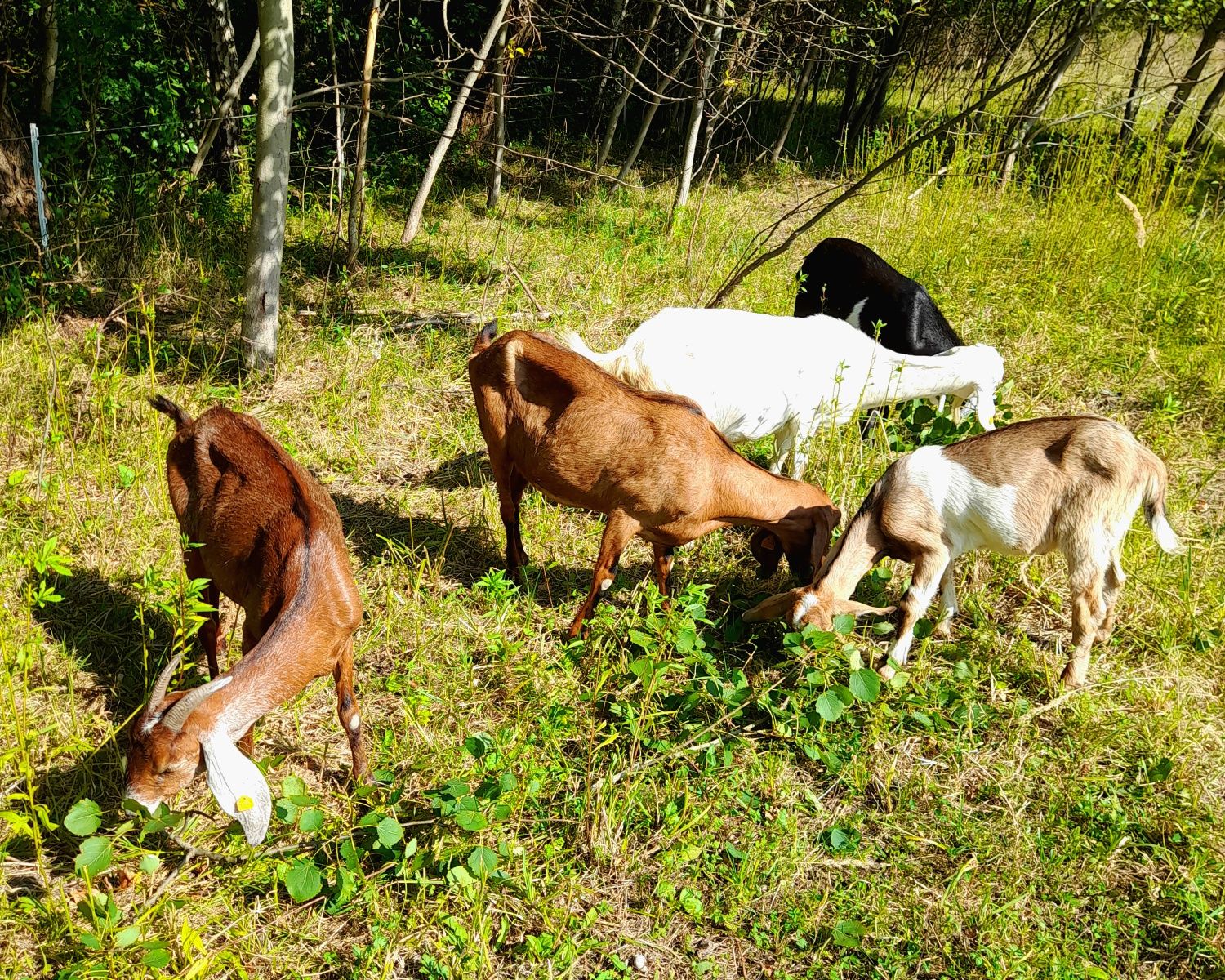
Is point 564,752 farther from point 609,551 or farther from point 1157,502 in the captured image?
point 1157,502

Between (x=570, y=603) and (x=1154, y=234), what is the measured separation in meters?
6.02

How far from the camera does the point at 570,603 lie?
4297 millimetres

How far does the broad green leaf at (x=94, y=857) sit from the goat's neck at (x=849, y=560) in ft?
8.65

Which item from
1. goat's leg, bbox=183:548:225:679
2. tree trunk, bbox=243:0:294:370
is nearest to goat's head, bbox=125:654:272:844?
goat's leg, bbox=183:548:225:679

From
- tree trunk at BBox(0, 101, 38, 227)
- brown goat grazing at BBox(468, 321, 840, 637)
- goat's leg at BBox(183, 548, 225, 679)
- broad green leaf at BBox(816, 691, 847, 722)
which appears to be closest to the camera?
broad green leaf at BBox(816, 691, 847, 722)

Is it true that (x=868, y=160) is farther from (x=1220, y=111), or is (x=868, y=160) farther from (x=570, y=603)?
(x=1220, y=111)

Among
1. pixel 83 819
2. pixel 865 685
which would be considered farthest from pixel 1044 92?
pixel 83 819

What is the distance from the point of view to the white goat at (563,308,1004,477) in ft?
15.7

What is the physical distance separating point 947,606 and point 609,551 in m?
1.57

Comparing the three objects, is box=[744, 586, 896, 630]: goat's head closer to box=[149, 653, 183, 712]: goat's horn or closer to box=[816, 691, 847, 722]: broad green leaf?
box=[816, 691, 847, 722]: broad green leaf

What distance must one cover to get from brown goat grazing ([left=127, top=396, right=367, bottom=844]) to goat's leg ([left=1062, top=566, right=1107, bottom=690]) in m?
2.91

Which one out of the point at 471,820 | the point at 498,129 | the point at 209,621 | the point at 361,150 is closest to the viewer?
the point at 471,820

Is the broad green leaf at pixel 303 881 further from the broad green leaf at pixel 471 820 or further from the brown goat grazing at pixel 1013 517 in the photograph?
the brown goat grazing at pixel 1013 517

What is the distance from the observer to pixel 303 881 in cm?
269
